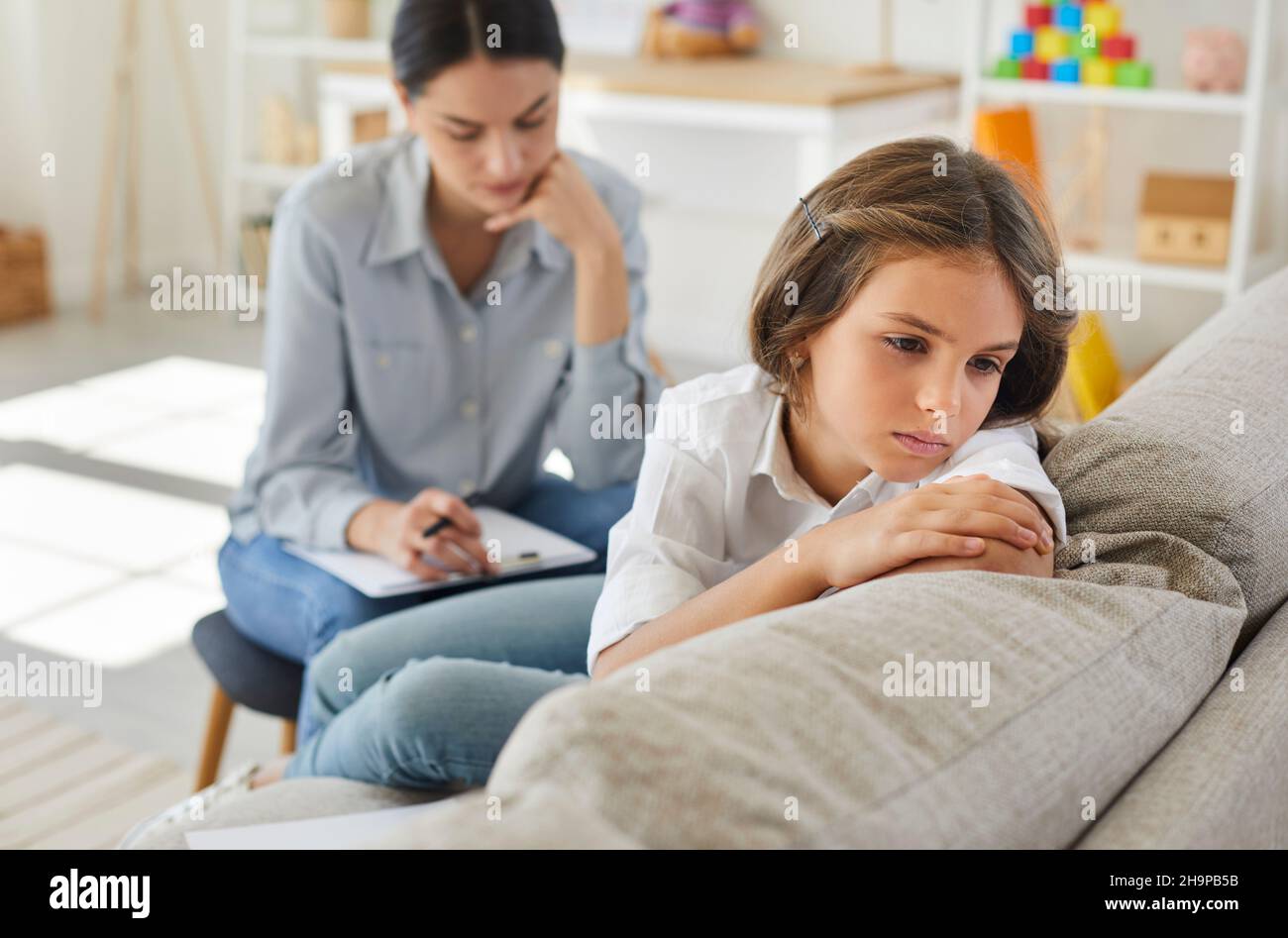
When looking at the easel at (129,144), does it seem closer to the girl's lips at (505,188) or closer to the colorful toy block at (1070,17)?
the colorful toy block at (1070,17)

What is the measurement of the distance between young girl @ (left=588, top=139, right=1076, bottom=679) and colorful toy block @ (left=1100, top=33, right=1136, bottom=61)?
244 centimetres

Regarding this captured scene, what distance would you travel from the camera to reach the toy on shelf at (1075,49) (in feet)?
10.6

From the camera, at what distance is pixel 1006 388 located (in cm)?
110

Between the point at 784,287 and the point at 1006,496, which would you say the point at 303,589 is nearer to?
the point at 784,287

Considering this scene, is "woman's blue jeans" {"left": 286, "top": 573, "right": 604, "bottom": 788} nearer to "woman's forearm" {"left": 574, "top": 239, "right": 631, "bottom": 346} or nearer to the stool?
the stool

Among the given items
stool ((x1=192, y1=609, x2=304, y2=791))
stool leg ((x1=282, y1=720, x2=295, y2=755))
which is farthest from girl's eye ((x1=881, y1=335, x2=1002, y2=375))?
stool leg ((x1=282, y1=720, x2=295, y2=755))

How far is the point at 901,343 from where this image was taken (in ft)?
3.28

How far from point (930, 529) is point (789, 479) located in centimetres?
29

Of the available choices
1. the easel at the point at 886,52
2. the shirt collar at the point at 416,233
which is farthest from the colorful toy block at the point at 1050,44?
the shirt collar at the point at 416,233

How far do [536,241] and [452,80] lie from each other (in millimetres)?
251

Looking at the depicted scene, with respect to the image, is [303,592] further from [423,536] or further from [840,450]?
[840,450]

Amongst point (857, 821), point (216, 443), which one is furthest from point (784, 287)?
point (216, 443)

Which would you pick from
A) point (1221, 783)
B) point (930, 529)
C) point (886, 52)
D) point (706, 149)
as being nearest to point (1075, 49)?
point (886, 52)
